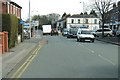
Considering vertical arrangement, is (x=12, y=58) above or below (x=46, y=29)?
below

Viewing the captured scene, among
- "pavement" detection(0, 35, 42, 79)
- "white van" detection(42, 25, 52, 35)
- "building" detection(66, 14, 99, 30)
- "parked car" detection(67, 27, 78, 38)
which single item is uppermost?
"building" detection(66, 14, 99, 30)

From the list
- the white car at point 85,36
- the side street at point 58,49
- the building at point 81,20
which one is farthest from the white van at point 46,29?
the building at point 81,20

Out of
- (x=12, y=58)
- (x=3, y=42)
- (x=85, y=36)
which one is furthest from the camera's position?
(x=85, y=36)

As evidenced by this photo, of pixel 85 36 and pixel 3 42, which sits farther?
pixel 85 36

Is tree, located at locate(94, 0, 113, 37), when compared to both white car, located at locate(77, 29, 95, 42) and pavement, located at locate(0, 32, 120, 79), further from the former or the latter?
pavement, located at locate(0, 32, 120, 79)

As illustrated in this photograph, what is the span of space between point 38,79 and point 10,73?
2242 mm

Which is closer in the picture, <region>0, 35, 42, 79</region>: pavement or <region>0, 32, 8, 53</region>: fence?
<region>0, 35, 42, 79</region>: pavement

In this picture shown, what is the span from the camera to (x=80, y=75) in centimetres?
1295

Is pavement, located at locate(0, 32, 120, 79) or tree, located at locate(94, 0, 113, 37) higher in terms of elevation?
tree, located at locate(94, 0, 113, 37)

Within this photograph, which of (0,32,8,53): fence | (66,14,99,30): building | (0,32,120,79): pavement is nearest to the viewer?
(0,32,120,79): pavement

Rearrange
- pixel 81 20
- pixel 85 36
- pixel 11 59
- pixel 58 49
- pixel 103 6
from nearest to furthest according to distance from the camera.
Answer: pixel 11 59 < pixel 58 49 < pixel 85 36 < pixel 103 6 < pixel 81 20

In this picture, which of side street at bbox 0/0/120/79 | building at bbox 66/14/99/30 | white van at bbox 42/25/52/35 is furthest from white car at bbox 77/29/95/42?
building at bbox 66/14/99/30

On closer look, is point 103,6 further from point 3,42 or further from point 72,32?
point 3,42

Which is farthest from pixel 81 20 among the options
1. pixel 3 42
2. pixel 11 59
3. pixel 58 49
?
pixel 11 59
